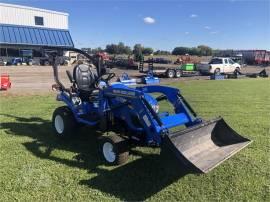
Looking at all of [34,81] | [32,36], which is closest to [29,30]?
[32,36]

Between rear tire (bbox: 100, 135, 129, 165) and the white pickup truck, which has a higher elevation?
the white pickup truck

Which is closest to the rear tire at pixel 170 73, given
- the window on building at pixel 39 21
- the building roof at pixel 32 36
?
the building roof at pixel 32 36

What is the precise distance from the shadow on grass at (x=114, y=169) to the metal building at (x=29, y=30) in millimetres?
39276

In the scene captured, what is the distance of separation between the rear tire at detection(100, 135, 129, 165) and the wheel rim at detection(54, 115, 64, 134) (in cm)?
172

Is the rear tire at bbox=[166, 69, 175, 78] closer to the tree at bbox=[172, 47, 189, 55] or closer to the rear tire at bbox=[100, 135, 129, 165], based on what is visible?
the rear tire at bbox=[100, 135, 129, 165]

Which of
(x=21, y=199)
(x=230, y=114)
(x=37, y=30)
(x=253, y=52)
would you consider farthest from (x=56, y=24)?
(x=21, y=199)

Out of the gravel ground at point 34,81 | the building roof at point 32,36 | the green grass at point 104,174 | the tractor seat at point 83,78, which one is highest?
the building roof at point 32,36

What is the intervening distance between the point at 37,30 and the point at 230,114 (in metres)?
47.1

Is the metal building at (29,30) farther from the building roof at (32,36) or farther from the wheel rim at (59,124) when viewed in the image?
the wheel rim at (59,124)

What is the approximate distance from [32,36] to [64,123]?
Result: 45.8m

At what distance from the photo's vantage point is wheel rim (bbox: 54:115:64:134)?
22.9ft

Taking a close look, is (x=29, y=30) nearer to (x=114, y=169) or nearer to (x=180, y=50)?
(x=180, y=50)

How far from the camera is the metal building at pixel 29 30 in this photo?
46.3 meters

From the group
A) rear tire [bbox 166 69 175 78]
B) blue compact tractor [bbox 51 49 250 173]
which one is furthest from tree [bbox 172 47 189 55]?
blue compact tractor [bbox 51 49 250 173]
